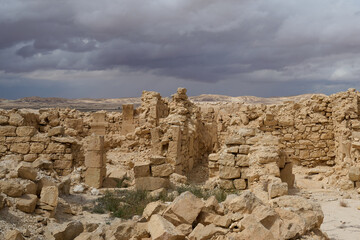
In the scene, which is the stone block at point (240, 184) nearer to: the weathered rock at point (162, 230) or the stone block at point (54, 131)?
the weathered rock at point (162, 230)

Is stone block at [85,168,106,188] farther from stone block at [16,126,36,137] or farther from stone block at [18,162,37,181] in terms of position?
stone block at [18,162,37,181]

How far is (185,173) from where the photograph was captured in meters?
15.6

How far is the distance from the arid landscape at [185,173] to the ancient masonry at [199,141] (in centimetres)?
4

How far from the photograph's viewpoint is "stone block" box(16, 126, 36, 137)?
10.6 metres

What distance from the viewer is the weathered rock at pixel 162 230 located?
4.08 m

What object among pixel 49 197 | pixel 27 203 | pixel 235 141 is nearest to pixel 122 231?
pixel 27 203

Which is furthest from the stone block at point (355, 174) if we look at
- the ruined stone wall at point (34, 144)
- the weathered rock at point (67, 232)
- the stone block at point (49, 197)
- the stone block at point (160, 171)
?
the ruined stone wall at point (34, 144)

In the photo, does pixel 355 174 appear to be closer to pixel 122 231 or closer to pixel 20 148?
pixel 122 231

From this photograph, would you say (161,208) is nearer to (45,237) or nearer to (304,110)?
(45,237)

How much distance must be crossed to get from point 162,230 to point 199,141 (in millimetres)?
14268

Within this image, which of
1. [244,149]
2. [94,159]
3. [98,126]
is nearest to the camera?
[244,149]

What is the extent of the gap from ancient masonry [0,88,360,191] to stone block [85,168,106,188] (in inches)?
1.2

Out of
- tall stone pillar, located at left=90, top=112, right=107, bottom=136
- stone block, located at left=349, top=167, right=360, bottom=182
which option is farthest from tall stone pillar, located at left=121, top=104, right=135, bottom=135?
stone block, located at left=349, top=167, right=360, bottom=182

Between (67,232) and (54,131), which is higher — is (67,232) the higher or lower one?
the lower one
